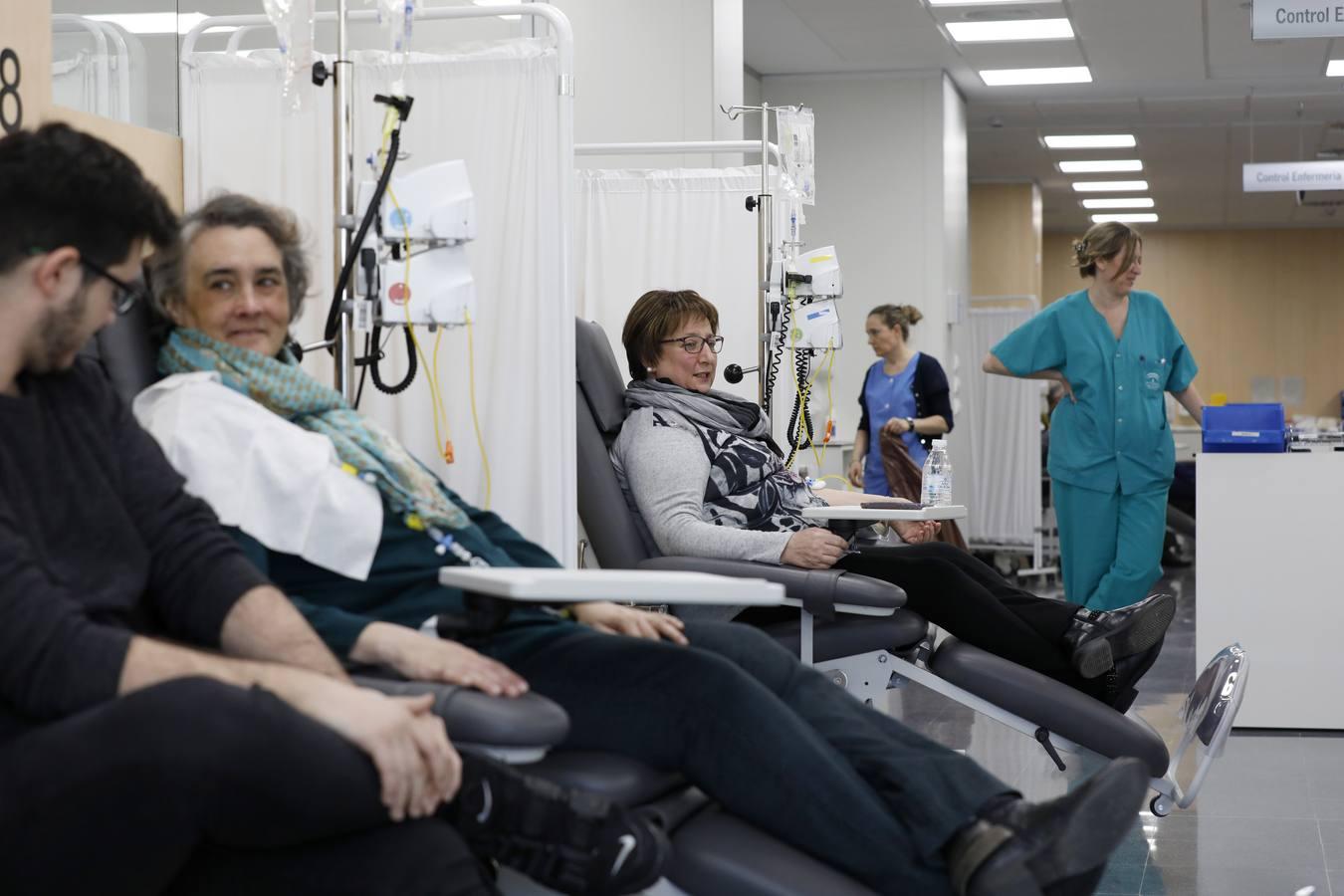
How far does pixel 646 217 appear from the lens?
186 inches

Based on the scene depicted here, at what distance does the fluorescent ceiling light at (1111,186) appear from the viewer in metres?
12.9

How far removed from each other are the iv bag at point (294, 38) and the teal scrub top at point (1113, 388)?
8.45 feet

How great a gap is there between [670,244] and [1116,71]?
5.11m

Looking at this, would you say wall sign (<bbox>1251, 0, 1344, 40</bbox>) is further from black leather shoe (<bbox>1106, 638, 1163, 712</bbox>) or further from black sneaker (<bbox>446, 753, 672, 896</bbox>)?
black sneaker (<bbox>446, 753, 672, 896</bbox>)

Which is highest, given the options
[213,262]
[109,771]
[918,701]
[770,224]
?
[770,224]

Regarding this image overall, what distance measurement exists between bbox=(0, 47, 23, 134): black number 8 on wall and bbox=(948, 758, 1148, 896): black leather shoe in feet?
5.35

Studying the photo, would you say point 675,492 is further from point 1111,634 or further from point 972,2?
point 972,2

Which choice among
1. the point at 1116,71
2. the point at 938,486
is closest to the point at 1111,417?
the point at 938,486

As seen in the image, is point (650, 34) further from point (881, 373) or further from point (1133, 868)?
point (1133, 868)

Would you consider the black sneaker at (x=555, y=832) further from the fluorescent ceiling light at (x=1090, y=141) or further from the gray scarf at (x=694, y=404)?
the fluorescent ceiling light at (x=1090, y=141)

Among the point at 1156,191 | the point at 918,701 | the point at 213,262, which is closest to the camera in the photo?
the point at 213,262

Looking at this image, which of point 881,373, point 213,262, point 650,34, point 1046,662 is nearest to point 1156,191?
point 881,373

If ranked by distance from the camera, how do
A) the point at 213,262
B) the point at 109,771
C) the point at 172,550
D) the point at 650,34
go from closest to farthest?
1. the point at 109,771
2. the point at 172,550
3. the point at 213,262
4. the point at 650,34

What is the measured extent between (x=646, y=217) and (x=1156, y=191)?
32.1ft
